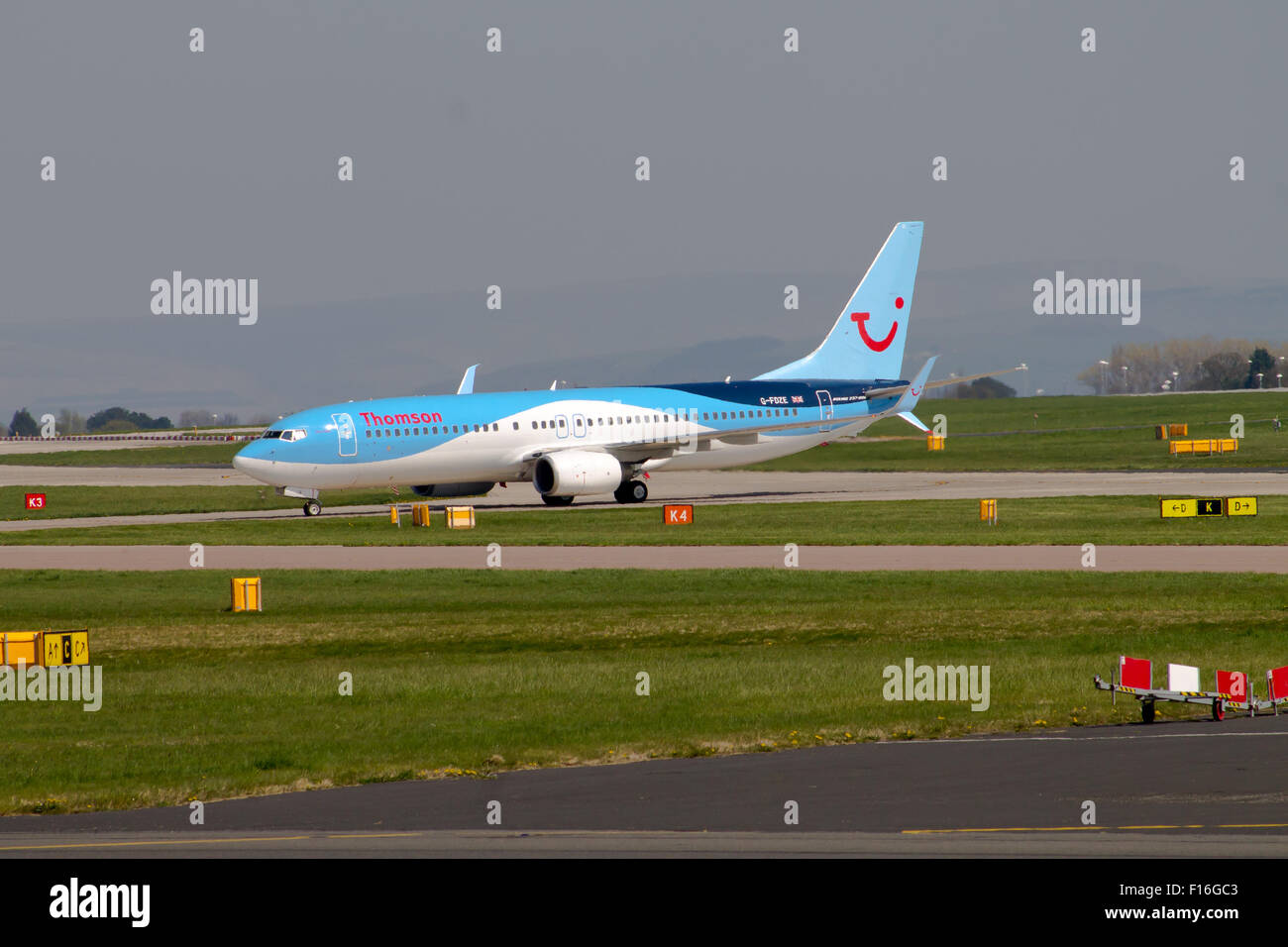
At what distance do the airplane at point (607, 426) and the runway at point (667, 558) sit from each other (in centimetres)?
1105

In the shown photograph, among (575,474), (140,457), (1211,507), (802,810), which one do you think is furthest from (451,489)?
(140,457)

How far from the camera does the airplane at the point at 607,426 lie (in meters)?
62.5

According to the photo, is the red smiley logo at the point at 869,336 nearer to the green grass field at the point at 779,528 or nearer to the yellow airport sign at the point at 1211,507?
the green grass field at the point at 779,528

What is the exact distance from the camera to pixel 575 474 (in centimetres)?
6581

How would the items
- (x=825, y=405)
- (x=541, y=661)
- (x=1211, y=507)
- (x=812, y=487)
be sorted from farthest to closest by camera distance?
1. (x=812, y=487)
2. (x=825, y=405)
3. (x=1211, y=507)
4. (x=541, y=661)

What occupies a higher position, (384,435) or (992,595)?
(384,435)

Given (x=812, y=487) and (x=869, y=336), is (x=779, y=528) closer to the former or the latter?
(x=869, y=336)

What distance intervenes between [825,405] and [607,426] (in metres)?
12.1

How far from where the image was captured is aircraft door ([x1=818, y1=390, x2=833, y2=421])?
246 ft
